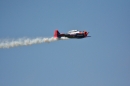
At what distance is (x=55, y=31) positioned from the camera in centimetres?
6256

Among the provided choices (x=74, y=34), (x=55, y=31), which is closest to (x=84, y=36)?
(x=74, y=34)

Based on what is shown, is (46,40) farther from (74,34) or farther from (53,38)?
(74,34)

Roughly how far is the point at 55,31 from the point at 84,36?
9.21 metres

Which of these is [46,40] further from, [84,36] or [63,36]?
[84,36]

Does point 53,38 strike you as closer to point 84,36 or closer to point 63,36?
point 63,36

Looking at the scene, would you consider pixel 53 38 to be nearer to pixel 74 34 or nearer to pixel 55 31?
pixel 55 31

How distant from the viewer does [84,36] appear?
64125 millimetres

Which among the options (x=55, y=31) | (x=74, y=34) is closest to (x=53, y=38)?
(x=55, y=31)

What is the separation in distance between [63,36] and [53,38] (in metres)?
3.08

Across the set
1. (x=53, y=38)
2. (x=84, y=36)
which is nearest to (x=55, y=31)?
(x=53, y=38)

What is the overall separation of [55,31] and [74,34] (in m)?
5.91

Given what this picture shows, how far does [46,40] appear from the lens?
205 feet

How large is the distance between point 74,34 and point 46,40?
8.77m

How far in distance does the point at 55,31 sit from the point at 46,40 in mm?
3865
